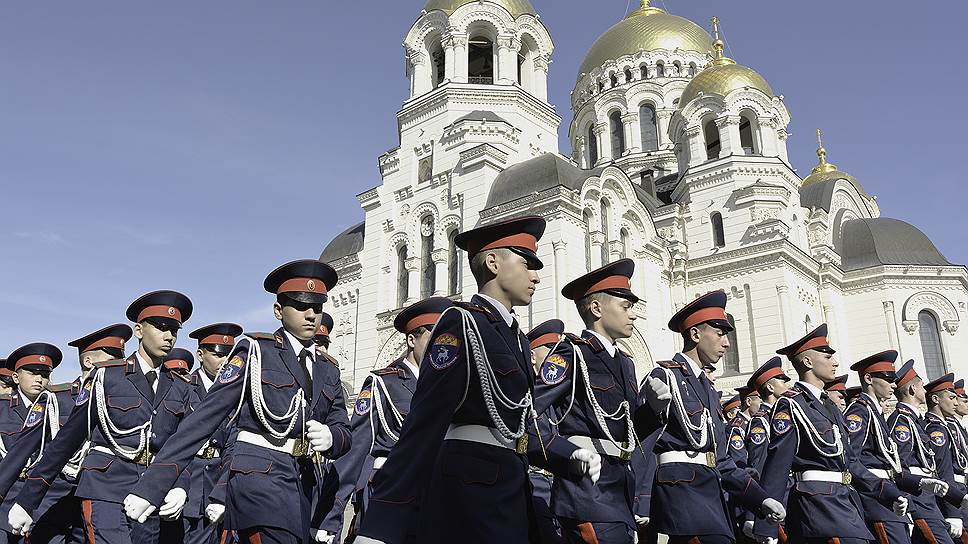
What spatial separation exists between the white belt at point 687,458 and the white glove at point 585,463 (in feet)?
4.46

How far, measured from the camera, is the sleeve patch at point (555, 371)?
4.21m

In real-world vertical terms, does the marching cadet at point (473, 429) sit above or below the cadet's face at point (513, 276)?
below

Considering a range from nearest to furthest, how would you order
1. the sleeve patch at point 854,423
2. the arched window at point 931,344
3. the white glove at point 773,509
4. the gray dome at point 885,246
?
the white glove at point 773,509, the sleeve patch at point 854,423, the arched window at point 931,344, the gray dome at point 885,246

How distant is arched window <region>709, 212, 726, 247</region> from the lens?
2845cm

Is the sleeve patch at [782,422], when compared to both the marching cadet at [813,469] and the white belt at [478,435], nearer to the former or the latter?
the marching cadet at [813,469]

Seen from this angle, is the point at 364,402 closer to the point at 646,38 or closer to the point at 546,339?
the point at 546,339

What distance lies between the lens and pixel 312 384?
4.33 metres

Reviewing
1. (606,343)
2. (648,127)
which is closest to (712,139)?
(648,127)

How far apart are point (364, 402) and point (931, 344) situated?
93.9 ft

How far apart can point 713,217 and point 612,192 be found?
6854 mm

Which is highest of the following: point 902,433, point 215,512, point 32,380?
point 32,380

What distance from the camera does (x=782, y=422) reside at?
5.54 meters

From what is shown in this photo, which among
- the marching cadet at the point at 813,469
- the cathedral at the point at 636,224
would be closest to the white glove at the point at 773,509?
the marching cadet at the point at 813,469

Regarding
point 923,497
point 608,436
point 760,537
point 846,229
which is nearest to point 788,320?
point 846,229
